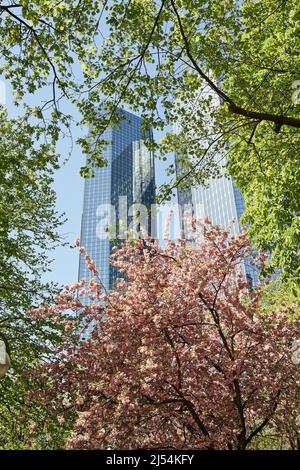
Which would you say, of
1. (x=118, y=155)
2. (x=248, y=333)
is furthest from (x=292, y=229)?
(x=118, y=155)

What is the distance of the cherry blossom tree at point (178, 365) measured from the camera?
780cm

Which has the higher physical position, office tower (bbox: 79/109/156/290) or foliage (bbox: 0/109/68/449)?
office tower (bbox: 79/109/156/290)

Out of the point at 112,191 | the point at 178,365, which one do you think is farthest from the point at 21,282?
the point at 112,191

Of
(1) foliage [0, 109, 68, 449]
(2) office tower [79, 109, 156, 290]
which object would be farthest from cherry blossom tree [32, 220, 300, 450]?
(2) office tower [79, 109, 156, 290]

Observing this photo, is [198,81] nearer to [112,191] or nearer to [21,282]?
[21,282]

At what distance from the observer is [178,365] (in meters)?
8.14

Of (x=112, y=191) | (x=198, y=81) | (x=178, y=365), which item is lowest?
(x=178, y=365)

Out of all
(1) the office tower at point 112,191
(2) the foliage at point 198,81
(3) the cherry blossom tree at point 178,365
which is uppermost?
(1) the office tower at point 112,191

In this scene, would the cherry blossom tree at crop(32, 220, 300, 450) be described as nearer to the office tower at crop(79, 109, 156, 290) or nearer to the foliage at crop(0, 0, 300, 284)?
the foliage at crop(0, 0, 300, 284)

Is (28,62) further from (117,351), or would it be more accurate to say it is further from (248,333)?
(248,333)

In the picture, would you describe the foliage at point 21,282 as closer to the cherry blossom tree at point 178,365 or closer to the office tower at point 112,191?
the cherry blossom tree at point 178,365

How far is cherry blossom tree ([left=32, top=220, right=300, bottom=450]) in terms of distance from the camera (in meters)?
7.80

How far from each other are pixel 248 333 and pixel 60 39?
24.2ft

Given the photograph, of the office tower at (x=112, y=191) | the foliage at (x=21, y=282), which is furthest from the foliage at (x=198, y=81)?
the office tower at (x=112, y=191)
